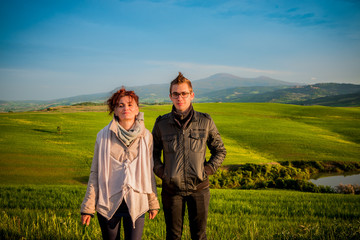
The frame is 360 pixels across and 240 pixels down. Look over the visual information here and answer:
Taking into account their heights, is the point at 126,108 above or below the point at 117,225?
above

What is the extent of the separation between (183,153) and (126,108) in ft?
3.12

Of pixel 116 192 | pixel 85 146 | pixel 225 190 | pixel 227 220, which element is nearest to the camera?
pixel 116 192

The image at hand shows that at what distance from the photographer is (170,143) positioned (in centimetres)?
293

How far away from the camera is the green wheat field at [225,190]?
369 centimetres

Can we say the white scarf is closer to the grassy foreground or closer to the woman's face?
the woman's face

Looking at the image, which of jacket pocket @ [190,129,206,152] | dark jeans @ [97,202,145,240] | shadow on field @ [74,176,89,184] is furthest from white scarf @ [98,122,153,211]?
shadow on field @ [74,176,89,184]

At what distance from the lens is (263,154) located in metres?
21.9

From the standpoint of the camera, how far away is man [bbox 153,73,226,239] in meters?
2.85

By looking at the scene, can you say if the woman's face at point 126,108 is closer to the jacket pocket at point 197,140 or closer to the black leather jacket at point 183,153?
the black leather jacket at point 183,153

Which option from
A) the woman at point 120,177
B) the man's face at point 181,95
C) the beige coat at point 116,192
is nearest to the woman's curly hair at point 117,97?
the woman at point 120,177

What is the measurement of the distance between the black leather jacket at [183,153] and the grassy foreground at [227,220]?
4.08 feet

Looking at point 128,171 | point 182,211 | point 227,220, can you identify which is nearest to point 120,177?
point 128,171

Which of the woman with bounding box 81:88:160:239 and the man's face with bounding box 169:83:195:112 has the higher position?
the man's face with bounding box 169:83:195:112

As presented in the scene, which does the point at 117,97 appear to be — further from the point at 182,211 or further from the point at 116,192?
the point at 182,211
